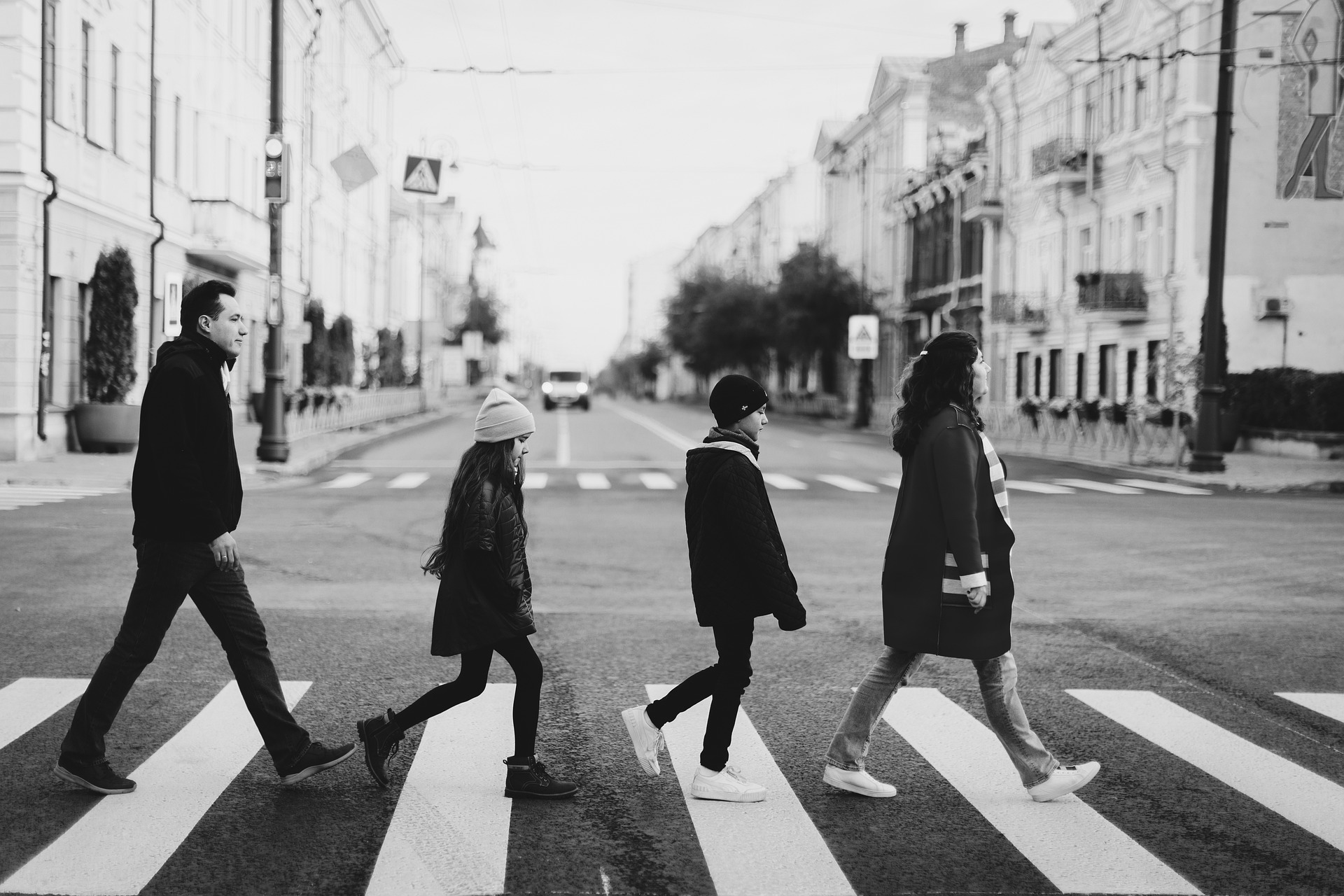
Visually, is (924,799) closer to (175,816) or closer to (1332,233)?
(175,816)

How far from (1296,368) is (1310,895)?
92.4 feet

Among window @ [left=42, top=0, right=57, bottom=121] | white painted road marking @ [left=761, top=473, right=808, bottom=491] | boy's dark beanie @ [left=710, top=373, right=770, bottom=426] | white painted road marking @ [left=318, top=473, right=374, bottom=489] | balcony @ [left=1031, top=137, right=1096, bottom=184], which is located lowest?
white painted road marking @ [left=318, top=473, right=374, bottom=489]

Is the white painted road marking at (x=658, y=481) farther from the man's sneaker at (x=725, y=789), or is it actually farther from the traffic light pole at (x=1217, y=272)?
the man's sneaker at (x=725, y=789)

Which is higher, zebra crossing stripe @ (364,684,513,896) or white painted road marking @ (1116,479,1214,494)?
white painted road marking @ (1116,479,1214,494)

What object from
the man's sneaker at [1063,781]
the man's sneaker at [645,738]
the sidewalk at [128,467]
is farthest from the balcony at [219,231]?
the man's sneaker at [1063,781]

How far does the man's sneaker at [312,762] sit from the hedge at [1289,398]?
87.4 ft

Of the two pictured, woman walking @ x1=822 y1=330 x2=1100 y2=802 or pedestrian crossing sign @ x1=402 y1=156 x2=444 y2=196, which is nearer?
woman walking @ x1=822 y1=330 x2=1100 y2=802

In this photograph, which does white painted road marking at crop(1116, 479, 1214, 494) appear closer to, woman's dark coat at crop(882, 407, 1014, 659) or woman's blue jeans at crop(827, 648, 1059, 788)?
woman's blue jeans at crop(827, 648, 1059, 788)

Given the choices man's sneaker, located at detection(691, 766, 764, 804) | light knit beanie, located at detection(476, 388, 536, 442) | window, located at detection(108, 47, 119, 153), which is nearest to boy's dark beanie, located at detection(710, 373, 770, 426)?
light knit beanie, located at detection(476, 388, 536, 442)

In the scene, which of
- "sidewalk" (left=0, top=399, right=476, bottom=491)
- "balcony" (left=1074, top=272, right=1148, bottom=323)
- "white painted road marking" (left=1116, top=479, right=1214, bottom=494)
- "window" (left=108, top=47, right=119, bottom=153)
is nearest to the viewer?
"sidewalk" (left=0, top=399, right=476, bottom=491)

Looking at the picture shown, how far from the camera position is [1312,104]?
32.1 metres

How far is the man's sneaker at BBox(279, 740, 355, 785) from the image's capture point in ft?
16.7

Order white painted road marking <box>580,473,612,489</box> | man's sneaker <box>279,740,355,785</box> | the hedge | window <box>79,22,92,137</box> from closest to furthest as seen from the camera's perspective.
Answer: man's sneaker <box>279,740,355,785</box> → white painted road marking <box>580,473,612,489</box> → window <box>79,22,92,137</box> → the hedge

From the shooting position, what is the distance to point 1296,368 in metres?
29.8
